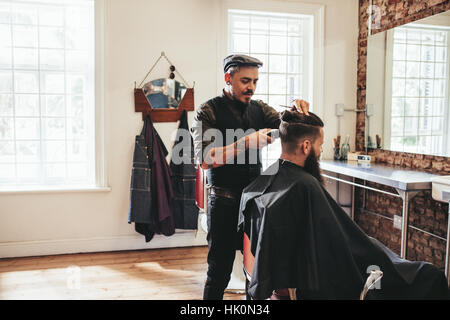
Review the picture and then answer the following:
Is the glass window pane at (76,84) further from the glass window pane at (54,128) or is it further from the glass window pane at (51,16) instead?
the glass window pane at (51,16)

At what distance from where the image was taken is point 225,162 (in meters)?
1.91

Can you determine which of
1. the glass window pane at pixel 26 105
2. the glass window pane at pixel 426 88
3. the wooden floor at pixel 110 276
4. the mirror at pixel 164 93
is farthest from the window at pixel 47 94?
the glass window pane at pixel 426 88

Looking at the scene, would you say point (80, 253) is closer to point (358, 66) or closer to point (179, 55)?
point (179, 55)

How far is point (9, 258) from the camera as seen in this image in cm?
334

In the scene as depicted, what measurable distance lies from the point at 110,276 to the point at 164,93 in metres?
1.68

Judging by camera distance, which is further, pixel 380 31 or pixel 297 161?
pixel 380 31

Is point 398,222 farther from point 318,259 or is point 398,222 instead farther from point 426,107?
point 318,259

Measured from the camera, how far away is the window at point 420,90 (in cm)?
282

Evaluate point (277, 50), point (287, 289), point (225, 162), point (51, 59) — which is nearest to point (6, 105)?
point (51, 59)

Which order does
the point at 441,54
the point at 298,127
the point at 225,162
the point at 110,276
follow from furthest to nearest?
the point at 110,276
the point at 441,54
the point at 225,162
the point at 298,127

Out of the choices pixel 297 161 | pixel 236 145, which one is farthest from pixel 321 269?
pixel 236 145

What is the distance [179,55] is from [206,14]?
47 cm

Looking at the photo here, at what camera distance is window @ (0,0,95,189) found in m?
3.40

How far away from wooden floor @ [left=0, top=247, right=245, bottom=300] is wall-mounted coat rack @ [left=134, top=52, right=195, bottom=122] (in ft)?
4.25
